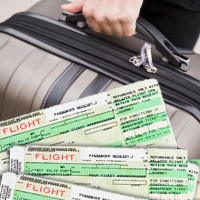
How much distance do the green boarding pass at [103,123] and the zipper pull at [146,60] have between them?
0.22 m

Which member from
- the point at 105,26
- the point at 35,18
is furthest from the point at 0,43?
the point at 105,26

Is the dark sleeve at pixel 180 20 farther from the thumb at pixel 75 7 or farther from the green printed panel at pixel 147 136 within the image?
the green printed panel at pixel 147 136

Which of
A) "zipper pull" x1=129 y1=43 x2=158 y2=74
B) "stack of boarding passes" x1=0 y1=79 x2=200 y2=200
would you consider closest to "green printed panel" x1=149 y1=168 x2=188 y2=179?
"stack of boarding passes" x1=0 y1=79 x2=200 y2=200

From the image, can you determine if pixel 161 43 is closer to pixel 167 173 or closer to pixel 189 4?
pixel 189 4

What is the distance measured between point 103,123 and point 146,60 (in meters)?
0.26

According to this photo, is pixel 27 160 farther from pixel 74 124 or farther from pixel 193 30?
pixel 193 30

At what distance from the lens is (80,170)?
18.1 inches

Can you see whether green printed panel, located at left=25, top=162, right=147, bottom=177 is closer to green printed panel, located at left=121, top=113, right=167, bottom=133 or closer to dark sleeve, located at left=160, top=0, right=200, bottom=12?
green printed panel, located at left=121, top=113, right=167, bottom=133

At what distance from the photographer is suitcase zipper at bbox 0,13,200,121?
66cm

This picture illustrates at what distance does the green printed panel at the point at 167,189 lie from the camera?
18.3 inches

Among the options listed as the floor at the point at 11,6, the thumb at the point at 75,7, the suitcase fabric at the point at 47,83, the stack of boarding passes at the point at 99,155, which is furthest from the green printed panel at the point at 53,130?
the floor at the point at 11,6

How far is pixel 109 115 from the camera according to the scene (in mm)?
462

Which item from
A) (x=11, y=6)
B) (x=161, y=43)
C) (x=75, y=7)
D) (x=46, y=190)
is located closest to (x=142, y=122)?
(x=46, y=190)

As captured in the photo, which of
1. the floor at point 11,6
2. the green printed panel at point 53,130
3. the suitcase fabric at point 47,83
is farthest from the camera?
the floor at point 11,6
